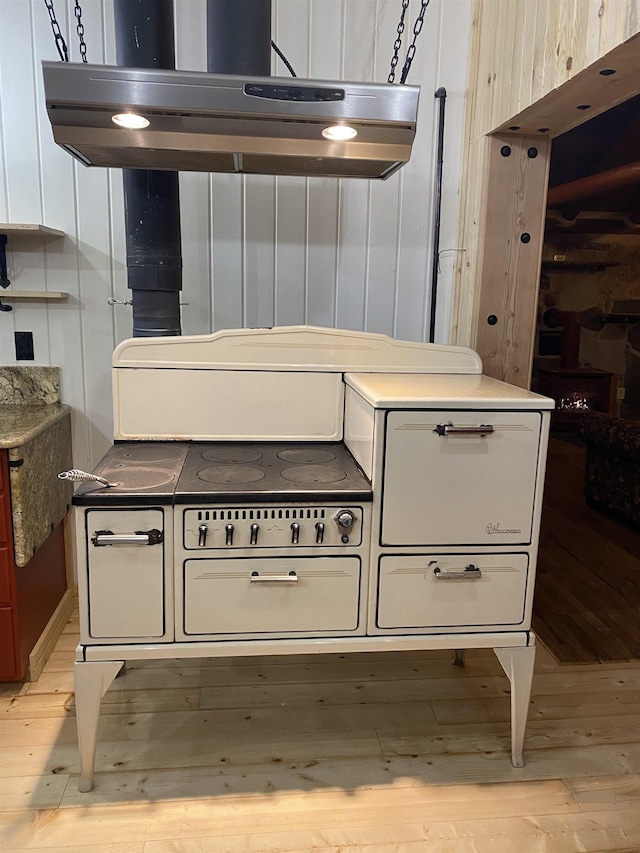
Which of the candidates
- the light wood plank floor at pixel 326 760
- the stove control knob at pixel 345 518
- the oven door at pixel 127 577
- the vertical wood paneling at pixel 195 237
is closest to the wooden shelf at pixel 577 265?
the vertical wood paneling at pixel 195 237

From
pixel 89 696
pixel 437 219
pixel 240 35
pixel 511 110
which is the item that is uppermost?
pixel 240 35

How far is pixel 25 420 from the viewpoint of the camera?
2.20m

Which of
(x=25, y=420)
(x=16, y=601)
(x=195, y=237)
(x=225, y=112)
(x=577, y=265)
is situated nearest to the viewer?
(x=225, y=112)

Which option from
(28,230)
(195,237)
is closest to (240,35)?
(195,237)

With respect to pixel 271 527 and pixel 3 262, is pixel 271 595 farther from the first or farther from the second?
pixel 3 262

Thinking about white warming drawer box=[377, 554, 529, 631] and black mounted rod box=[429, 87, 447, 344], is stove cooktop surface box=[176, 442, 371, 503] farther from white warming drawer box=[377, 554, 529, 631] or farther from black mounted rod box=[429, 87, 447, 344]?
black mounted rod box=[429, 87, 447, 344]

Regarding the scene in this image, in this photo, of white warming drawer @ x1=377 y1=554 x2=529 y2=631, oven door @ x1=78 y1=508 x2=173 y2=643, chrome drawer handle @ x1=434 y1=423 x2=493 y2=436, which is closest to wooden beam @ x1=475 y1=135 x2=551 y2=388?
chrome drawer handle @ x1=434 y1=423 x2=493 y2=436

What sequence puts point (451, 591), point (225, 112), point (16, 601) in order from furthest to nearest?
point (16, 601) → point (451, 591) → point (225, 112)

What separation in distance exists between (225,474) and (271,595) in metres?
0.34

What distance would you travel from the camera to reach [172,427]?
79.8 inches

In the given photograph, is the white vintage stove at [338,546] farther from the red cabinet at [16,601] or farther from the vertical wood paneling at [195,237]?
the vertical wood paneling at [195,237]

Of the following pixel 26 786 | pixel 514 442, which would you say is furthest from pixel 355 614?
pixel 26 786

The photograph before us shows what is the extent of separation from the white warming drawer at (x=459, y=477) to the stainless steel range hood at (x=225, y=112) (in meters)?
0.69

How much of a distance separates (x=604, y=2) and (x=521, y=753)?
6.23 ft
